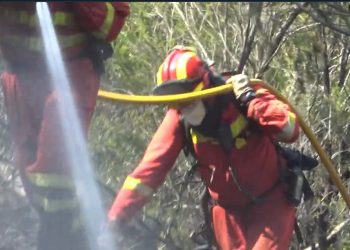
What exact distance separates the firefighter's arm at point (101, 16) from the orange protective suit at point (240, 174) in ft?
1.87

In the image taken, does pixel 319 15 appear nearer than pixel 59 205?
No

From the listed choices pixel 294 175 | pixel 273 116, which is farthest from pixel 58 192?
pixel 294 175

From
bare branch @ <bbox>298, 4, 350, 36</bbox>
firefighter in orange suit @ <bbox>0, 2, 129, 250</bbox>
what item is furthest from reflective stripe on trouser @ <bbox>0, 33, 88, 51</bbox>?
bare branch @ <bbox>298, 4, 350, 36</bbox>

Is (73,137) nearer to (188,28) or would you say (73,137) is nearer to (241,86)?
(241,86)

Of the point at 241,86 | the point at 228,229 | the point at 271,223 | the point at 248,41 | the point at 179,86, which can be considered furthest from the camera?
the point at 248,41

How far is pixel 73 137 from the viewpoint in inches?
172

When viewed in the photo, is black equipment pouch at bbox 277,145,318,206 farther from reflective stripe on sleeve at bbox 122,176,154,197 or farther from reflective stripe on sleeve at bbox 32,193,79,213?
reflective stripe on sleeve at bbox 32,193,79,213

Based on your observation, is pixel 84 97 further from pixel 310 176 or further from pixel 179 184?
pixel 310 176

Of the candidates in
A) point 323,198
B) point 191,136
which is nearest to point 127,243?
point 191,136

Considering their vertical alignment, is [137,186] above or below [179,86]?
below

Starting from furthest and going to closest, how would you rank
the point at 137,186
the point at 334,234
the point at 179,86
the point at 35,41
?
the point at 334,234
the point at 137,186
the point at 179,86
the point at 35,41

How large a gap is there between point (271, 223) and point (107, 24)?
3.74 ft

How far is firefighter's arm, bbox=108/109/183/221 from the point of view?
4793mm

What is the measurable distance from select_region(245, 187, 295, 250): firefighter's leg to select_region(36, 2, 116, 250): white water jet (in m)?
0.67
